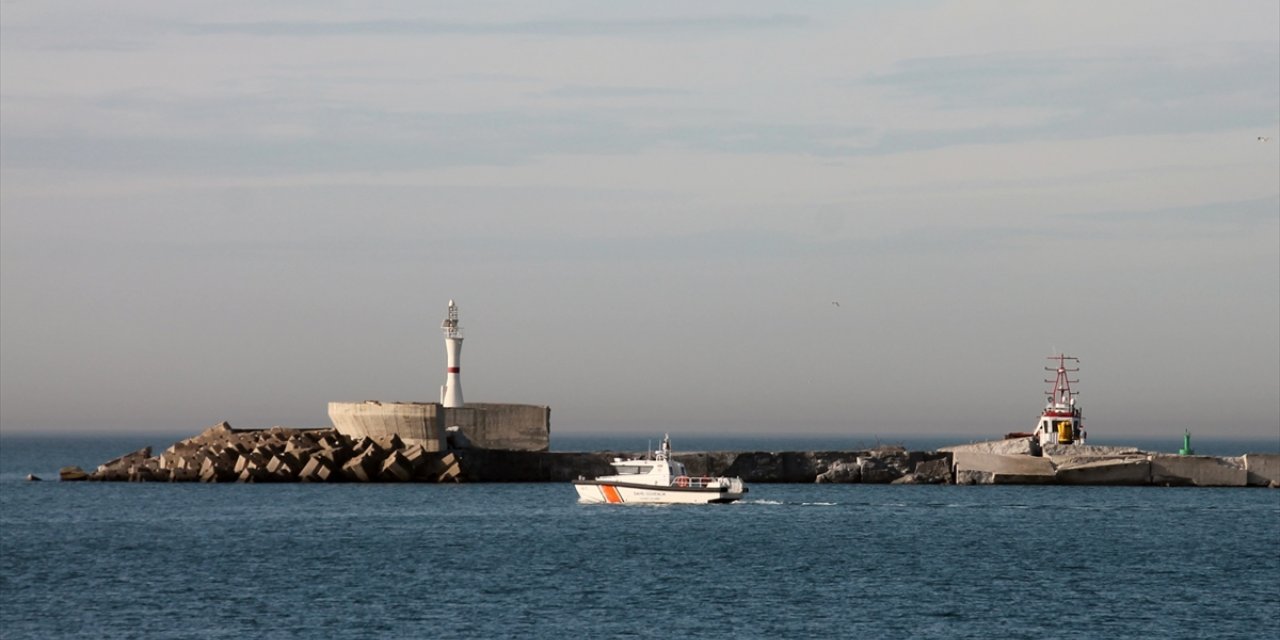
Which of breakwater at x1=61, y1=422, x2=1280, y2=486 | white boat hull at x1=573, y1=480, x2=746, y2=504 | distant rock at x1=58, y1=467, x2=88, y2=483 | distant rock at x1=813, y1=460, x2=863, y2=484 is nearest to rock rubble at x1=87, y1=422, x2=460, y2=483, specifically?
breakwater at x1=61, y1=422, x2=1280, y2=486

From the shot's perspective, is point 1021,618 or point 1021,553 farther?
point 1021,553

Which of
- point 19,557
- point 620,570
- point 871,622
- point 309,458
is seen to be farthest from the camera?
point 309,458

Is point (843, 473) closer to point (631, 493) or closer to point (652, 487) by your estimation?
point (652, 487)

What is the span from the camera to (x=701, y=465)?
257 ft

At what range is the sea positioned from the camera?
36594 mm

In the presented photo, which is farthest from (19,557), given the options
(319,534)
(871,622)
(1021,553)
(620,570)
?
(1021,553)

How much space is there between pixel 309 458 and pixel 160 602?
121 feet

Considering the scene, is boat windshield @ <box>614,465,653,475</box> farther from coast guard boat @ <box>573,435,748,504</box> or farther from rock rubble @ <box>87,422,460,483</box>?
rock rubble @ <box>87,422,460,483</box>

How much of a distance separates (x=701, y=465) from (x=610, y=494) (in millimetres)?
9907

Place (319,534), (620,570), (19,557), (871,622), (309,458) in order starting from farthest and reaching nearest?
(309,458), (319,534), (19,557), (620,570), (871,622)

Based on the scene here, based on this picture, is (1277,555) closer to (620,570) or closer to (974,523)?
(974,523)

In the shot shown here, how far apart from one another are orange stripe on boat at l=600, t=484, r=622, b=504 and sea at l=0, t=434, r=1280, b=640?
128 centimetres

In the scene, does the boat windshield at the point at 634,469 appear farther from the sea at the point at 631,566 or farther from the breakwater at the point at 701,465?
the breakwater at the point at 701,465

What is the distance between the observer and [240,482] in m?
78.6
